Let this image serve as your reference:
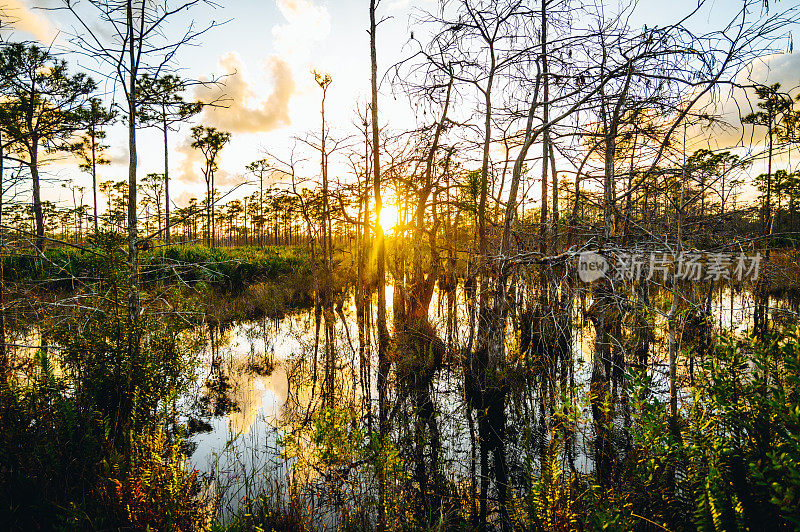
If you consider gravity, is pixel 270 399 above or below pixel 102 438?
below

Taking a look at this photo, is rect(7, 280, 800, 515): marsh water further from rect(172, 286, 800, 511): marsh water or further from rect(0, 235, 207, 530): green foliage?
rect(0, 235, 207, 530): green foliage

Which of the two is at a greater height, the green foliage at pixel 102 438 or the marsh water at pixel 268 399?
the green foliage at pixel 102 438

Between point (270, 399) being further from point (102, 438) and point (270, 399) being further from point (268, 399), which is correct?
point (102, 438)

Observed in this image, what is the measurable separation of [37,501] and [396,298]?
7.44m

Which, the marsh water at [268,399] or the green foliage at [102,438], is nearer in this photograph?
the green foliage at [102,438]

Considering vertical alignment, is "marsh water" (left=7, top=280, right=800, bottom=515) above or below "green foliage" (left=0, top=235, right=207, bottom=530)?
below

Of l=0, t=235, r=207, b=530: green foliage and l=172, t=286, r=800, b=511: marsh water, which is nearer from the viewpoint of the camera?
l=0, t=235, r=207, b=530: green foliage

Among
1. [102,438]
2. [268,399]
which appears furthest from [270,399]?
[102,438]

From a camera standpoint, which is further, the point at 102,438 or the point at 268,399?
the point at 268,399

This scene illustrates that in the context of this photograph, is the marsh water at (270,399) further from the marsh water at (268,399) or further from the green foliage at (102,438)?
the green foliage at (102,438)

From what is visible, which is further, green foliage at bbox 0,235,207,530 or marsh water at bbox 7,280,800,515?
marsh water at bbox 7,280,800,515

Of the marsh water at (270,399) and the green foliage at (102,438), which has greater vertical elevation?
the green foliage at (102,438)

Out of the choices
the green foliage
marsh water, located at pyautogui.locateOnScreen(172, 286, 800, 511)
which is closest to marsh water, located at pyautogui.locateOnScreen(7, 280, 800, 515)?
marsh water, located at pyautogui.locateOnScreen(172, 286, 800, 511)

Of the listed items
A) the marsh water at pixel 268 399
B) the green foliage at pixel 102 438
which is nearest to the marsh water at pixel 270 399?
the marsh water at pixel 268 399
